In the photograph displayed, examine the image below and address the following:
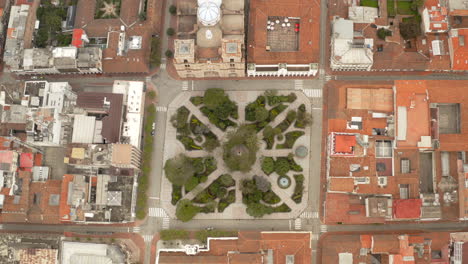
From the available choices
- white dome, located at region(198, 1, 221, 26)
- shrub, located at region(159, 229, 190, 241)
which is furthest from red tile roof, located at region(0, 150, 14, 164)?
white dome, located at region(198, 1, 221, 26)

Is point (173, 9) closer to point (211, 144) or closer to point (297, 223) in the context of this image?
point (211, 144)

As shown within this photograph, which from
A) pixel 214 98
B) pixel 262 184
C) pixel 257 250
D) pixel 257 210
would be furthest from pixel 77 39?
pixel 257 250

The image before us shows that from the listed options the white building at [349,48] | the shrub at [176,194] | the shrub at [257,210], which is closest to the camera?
the shrub at [257,210]

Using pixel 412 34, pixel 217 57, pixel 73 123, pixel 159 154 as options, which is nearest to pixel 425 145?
pixel 412 34

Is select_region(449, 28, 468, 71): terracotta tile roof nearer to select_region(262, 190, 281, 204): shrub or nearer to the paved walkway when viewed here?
the paved walkway

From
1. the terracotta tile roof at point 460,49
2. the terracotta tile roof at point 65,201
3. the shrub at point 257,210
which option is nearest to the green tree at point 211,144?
the shrub at point 257,210

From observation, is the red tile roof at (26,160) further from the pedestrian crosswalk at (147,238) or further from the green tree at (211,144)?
the green tree at (211,144)

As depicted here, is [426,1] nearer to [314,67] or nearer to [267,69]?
[314,67]
